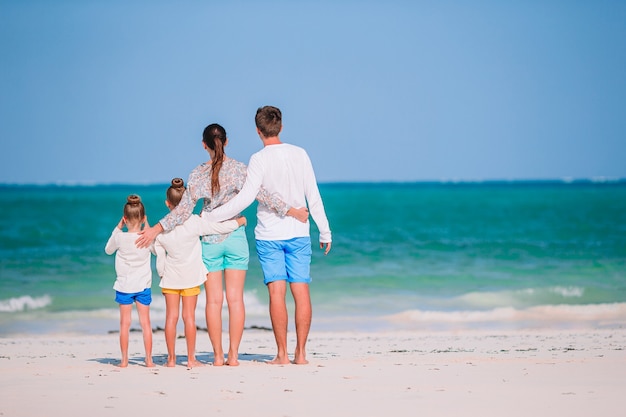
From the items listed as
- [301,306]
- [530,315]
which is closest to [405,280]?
[530,315]

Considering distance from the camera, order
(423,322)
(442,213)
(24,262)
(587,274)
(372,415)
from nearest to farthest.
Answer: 1. (372,415)
2. (423,322)
3. (587,274)
4. (24,262)
5. (442,213)

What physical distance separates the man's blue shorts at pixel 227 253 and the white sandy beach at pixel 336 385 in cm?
69

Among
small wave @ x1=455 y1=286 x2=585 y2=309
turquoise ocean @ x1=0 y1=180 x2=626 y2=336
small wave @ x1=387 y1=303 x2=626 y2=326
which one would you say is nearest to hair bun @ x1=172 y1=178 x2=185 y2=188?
turquoise ocean @ x1=0 y1=180 x2=626 y2=336

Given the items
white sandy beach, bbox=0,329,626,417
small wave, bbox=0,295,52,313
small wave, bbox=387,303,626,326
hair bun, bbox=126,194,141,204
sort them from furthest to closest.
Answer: small wave, bbox=0,295,52,313, small wave, bbox=387,303,626,326, hair bun, bbox=126,194,141,204, white sandy beach, bbox=0,329,626,417

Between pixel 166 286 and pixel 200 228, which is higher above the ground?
pixel 200 228

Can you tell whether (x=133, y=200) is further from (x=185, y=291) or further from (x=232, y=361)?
(x=232, y=361)

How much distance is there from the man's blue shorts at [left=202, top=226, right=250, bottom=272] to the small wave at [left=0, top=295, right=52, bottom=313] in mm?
7373

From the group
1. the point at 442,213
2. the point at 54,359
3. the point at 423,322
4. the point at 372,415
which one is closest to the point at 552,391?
the point at 372,415

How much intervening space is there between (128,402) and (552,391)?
2377 millimetres

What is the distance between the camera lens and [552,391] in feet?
16.6

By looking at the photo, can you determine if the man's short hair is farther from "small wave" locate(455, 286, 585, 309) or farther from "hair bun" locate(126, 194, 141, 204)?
"small wave" locate(455, 286, 585, 309)

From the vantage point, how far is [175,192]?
586 centimetres

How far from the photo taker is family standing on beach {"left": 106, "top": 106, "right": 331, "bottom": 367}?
5.80 meters

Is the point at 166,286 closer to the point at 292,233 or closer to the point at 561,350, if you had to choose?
the point at 292,233
